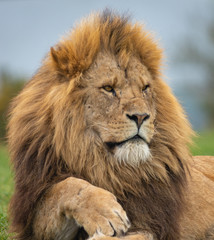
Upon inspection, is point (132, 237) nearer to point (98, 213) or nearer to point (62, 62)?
point (98, 213)

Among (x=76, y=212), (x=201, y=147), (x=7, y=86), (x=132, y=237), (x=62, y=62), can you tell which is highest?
(x=62, y=62)

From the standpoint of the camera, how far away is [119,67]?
12.7 ft

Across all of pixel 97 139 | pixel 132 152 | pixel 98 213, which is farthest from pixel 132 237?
pixel 97 139

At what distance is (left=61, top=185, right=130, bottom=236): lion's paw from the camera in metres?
3.18

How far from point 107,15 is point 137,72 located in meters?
0.57

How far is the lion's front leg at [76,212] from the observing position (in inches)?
126

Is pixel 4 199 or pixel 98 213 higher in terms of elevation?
pixel 98 213

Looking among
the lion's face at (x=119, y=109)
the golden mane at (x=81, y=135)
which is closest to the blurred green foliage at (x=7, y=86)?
the golden mane at (x=81, y=135)

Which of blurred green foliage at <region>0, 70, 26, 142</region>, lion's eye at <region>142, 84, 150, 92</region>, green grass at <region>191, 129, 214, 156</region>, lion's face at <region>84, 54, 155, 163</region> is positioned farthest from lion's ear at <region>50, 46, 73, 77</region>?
blurred green foliage at <region>0, 70, 26, 142</region>

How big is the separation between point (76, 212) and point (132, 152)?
2.04 feet

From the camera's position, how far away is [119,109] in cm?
366

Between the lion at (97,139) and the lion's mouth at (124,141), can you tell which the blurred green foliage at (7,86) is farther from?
the lion's mouth at (124,141)

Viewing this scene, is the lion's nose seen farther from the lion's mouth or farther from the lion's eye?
the lion's eye

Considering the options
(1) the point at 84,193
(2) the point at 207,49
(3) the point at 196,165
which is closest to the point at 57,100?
(1) the point at 84,193
